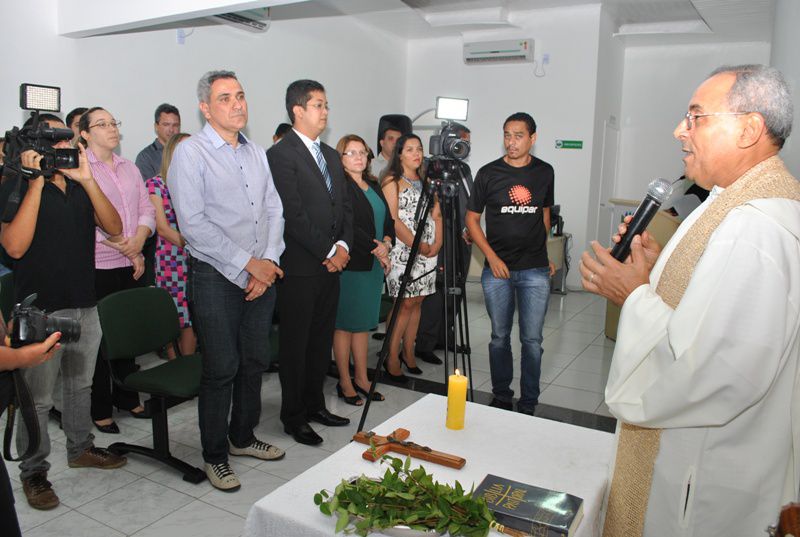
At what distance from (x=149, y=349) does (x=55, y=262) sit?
0.60m

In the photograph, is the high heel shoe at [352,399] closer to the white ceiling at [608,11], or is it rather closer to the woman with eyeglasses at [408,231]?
the woman with eyeglasses at [408,231]

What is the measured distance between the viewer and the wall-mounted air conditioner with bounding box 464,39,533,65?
24.9ft

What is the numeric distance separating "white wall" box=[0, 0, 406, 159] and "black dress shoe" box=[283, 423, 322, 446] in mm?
2801

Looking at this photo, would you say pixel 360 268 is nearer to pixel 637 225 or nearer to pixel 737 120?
pixel 637 225

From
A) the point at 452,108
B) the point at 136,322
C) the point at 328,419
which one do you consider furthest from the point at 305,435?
the point at 452,108

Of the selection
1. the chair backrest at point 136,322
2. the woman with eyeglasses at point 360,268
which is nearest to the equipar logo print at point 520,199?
the woman with eyeglasses at point 360,268

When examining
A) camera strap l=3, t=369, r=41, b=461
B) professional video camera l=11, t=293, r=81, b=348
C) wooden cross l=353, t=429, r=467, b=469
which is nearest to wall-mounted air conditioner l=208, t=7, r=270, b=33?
professional video camera l=11, t=293, r=81, b=348

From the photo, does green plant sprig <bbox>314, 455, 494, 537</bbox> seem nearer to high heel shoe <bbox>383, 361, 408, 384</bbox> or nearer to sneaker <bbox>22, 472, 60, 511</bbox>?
sneaker <bbox>22, 472, 60, 511</bbox>

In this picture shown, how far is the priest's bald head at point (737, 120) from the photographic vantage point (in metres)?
1.24

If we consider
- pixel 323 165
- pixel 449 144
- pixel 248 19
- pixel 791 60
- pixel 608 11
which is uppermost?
pixel 608 11

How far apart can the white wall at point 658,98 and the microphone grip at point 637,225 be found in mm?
7388

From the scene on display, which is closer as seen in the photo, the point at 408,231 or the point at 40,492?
the point at 40,492

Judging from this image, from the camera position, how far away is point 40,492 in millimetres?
2447

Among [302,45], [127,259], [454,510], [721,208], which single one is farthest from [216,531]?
[302,45]
